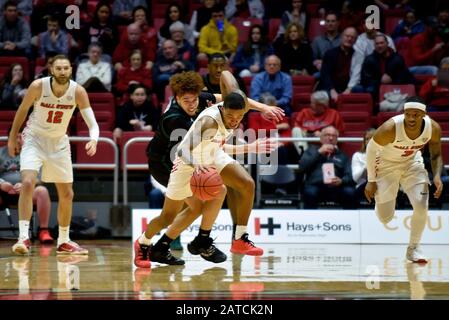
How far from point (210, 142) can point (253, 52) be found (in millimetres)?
6361

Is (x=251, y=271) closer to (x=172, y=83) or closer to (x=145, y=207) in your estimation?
(x=172, y=83)

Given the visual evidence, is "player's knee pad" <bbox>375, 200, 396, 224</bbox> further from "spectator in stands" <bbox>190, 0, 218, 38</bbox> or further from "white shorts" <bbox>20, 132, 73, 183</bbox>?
"spectator in stands" <bbox>190, 0, 218, 38</bbox>

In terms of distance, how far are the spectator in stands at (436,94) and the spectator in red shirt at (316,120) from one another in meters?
1.47

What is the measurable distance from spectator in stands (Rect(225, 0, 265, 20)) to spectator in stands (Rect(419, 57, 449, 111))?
3.35m

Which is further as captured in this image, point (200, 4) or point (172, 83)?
point (200, 4)

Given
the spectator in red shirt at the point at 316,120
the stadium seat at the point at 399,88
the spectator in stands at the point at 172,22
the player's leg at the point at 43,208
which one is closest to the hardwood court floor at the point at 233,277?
the player's leg at the point at 43,208

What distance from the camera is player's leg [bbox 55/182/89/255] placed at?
30.8ft

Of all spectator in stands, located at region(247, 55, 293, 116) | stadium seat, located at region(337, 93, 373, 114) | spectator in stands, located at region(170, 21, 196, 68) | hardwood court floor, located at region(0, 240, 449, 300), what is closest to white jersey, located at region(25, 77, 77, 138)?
hardwood court floor, located at region(0, 240, 449, 300)

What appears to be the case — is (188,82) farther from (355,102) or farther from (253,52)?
(253,52)

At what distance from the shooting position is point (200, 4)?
15266 millimetres

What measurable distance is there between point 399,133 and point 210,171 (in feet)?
6.54

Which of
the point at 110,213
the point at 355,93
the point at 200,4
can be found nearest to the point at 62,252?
the point at 110,213

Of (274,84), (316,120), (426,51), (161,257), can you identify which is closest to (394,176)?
(161,257)

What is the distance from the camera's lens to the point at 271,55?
13.2m
